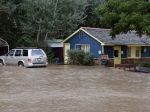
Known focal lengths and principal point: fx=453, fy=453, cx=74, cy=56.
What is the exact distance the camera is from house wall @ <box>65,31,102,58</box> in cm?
Answer: 4422

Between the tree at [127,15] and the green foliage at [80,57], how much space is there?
6572 millimetres

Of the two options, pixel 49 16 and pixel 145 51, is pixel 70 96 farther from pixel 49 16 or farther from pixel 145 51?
pixel 145 51

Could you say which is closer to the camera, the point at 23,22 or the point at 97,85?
the point at 97,85

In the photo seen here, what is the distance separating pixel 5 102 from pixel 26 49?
67.0 feet

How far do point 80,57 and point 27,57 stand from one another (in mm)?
8620

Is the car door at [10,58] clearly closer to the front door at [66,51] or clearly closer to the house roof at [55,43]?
the front door at [66,51]

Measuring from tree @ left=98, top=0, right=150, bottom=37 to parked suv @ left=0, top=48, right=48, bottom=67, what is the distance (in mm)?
5702

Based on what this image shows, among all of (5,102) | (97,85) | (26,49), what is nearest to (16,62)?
(26,49)

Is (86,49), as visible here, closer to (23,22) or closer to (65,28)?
(65,28)

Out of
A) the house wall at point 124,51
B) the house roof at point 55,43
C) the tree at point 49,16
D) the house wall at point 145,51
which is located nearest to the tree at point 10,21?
the tree at point 49,16

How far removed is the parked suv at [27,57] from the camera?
3534cm

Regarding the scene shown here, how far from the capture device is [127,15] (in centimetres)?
3369

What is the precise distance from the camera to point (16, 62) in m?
36.4

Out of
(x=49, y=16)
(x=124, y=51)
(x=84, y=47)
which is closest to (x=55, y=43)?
(x=84, y=47)
